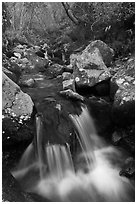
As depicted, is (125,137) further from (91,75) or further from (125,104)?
(91,75)

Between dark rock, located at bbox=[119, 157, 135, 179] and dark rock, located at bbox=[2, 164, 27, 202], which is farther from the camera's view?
dark rock, located at bbox=[119, 157, 135, 179]

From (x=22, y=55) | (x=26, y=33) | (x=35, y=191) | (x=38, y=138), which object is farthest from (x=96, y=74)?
(x=26, y=33)

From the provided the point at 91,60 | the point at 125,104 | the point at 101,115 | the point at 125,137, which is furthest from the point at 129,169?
the point at 91,60

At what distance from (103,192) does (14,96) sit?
195cm

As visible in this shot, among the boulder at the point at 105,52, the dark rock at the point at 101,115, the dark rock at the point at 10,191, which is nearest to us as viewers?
the dark rock at the point at 10,191

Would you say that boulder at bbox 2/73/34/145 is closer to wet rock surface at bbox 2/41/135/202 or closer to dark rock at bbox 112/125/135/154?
wet rock surface at bbox 2/41/135/202

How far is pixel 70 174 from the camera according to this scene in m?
3.46

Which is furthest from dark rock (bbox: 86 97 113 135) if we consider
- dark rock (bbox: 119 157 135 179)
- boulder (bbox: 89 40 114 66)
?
boulder (bbox: 89 40 114 66)

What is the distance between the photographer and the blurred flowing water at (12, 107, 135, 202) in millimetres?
3186

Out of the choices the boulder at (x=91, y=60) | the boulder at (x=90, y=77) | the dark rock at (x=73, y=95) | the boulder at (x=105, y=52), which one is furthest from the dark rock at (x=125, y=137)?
the boulder at (x=105, y=52)

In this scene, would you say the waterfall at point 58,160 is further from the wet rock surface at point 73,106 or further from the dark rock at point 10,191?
the dark rock at point 10,191

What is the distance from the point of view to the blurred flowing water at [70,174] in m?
3.19

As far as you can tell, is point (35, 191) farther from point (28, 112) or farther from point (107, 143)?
point (107, 143)

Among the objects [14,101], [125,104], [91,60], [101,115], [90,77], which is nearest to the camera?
[14,101]
